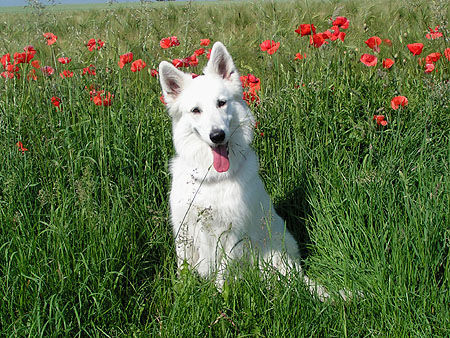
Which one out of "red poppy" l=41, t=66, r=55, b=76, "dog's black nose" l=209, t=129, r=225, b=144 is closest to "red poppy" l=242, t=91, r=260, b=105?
"dog's black nose" l=209, t=129, r=225, b=144

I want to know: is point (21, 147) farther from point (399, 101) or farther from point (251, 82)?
point (399, 101)

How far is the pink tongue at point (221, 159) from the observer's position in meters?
2.95

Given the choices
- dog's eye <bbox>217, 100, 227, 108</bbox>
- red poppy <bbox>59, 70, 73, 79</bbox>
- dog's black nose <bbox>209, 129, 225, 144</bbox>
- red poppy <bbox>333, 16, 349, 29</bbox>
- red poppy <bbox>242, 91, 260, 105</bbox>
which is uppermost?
red poppy <bbox>333, 16, 349, 29</bbox>

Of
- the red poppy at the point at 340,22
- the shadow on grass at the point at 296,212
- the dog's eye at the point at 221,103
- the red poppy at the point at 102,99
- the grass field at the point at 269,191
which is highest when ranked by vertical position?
the red poppy at the point at 340,22

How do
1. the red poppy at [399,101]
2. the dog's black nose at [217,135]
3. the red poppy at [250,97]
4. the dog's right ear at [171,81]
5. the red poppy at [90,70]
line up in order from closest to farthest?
the dog's black nose at [217,135], the dog's right ear at [171,81], the red poppy at [399,101], the red poppy at [90,70], the red poppy at [250,97]

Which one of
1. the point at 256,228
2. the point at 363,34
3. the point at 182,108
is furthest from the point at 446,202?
the point at 363,34

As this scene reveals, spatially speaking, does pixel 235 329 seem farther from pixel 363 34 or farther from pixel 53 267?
pixel 363 34

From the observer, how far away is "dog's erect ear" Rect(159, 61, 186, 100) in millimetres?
3016

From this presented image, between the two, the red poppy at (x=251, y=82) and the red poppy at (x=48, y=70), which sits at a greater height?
the red poppy at (x=48, y=70)

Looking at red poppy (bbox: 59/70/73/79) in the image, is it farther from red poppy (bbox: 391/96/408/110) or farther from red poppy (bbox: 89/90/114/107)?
red poppy (bbox: 391/96/408/110)

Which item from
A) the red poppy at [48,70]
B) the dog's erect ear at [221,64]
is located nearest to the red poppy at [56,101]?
the red poppy at [48,70]

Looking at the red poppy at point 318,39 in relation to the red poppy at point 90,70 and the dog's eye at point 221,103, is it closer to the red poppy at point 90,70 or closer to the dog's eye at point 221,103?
the dog's eye at point 221,103

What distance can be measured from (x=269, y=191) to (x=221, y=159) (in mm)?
888

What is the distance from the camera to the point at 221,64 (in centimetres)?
319
